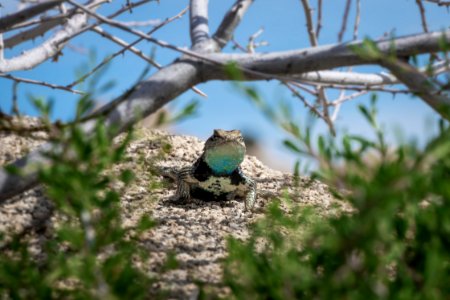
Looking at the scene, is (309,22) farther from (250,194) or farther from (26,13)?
(26,13)

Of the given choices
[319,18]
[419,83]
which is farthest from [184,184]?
[419,83]

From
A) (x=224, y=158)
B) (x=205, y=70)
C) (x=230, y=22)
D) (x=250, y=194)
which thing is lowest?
(x=250, y=194)

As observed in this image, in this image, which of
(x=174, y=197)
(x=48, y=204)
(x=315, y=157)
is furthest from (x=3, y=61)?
(x=315, y=157)

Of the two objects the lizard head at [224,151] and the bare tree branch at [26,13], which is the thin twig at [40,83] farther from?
the lizard head at [224,151]

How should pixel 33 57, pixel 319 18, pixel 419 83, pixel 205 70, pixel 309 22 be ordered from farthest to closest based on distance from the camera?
pixel 319 18
pixel 309 22
pixel 33 57
pixel 205 70
pixel 419 83

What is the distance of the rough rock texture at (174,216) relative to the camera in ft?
11.6

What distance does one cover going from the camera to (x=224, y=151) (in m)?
5.75

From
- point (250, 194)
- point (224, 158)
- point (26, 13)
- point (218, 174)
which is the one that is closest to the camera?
point (26, 13)

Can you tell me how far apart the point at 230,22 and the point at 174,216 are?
67.8 inches

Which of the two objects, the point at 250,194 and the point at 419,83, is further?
the point at 250,194

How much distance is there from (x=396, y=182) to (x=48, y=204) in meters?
3.41

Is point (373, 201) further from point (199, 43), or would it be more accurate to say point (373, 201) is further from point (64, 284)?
point (199, 43)

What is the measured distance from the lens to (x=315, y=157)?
2.59m

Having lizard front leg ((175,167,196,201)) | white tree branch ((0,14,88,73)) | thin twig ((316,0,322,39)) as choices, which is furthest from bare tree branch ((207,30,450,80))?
thin twig ((316,0,322,39))
